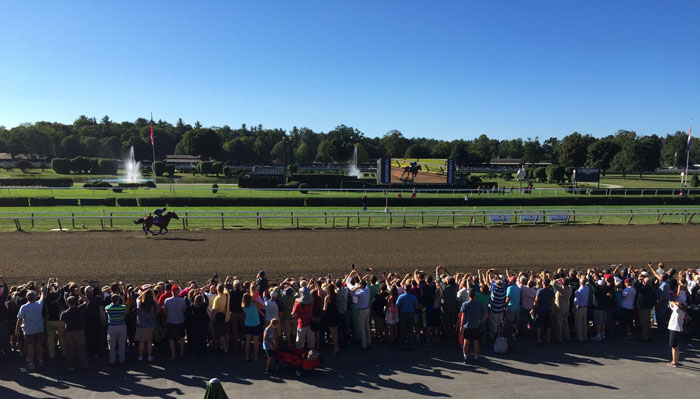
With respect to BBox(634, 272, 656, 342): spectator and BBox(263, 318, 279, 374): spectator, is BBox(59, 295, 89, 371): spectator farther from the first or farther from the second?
BBox(634, 272, 656, 342): spectator

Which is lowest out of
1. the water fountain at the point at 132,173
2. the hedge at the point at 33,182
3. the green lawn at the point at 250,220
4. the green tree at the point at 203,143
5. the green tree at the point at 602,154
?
the green lawn at the point at 250,220

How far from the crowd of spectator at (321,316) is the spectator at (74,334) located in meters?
0.01

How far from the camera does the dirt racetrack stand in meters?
11.2

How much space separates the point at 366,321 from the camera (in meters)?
6.70

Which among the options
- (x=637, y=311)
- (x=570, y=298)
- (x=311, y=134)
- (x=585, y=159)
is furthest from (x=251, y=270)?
(x=311, y=134)

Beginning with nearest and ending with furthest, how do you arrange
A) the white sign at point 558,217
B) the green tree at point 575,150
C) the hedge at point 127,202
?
the white sign at point 558,217 → the hedge at point 127,202 → the green tree at point 575,150

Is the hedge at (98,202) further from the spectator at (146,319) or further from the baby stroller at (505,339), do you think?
the baby stroller at (505,339)

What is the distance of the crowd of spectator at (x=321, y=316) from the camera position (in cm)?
600

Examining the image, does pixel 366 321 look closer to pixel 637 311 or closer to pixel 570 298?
pixel 570 298

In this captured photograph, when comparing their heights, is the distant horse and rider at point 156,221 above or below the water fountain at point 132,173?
below

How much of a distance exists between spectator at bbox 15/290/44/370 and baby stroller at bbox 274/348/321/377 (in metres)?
3.25

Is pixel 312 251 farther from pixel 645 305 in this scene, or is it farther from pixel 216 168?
pixel 216 168

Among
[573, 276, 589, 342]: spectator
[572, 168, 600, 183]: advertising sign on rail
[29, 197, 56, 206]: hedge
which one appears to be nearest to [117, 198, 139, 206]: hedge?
[29, 197, 56, 206]: hedge

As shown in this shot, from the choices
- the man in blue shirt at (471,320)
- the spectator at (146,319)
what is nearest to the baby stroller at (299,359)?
the spectator at (146,319)
